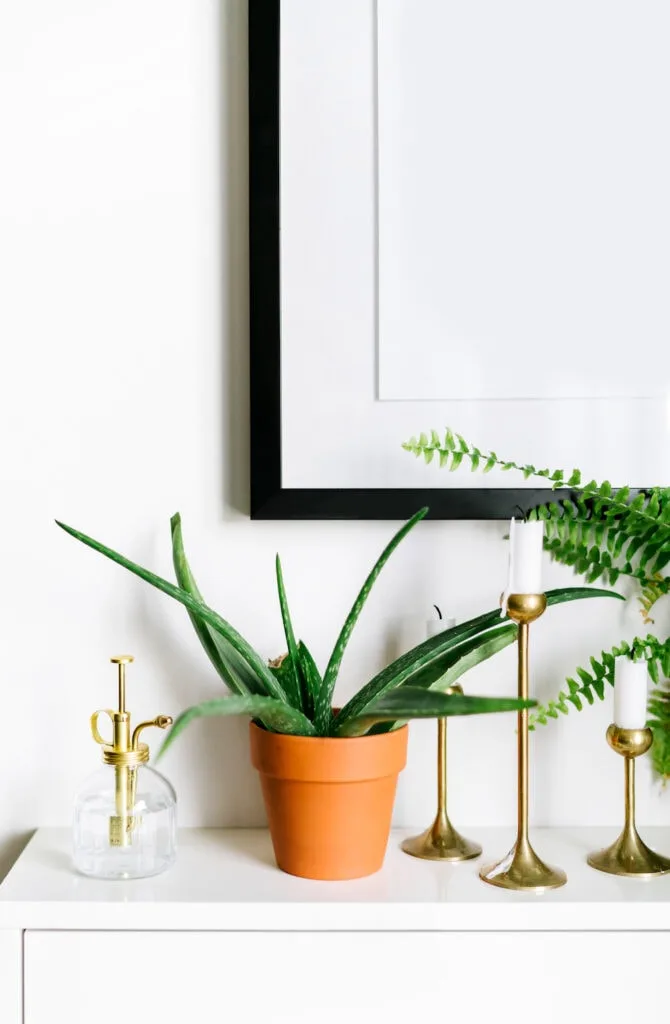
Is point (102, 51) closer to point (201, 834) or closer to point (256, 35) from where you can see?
point (256, 35)

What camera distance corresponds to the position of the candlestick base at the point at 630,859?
2.35ft

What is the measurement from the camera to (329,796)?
26.4 inches

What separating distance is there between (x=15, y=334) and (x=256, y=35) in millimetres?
326

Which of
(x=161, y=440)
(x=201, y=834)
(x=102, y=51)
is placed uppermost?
(x=102, y=51)

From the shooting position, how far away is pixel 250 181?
2.61 feet

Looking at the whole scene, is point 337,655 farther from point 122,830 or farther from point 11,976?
point 11,976

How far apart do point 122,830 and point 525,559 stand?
0.37m

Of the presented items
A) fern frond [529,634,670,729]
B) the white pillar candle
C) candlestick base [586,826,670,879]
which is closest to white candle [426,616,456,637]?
the white pillar candle

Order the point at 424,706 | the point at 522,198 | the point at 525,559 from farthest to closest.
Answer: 1. the point at 522,198
2. the point at 525,559
3. the point at 424,706

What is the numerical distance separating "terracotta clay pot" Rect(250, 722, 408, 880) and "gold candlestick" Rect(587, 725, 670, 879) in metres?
0.17

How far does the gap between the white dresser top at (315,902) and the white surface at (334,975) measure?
1 cm

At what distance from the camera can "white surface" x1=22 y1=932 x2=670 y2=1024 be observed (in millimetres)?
648

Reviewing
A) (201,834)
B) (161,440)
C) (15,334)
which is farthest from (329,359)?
(201,834)

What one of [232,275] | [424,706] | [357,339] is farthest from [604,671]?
[232,275]
